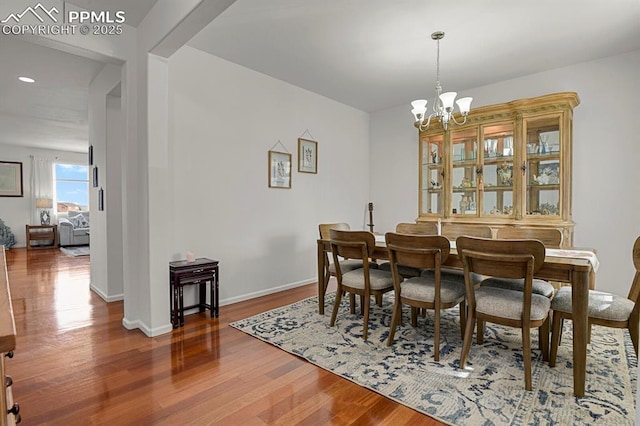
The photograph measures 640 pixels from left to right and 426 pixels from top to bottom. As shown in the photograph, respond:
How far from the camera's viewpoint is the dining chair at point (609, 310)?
1.94 metres

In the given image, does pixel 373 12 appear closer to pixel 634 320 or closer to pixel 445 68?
pixel 445 68

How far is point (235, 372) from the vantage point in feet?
7.05

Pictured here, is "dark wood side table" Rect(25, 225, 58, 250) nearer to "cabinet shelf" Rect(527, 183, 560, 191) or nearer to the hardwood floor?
the hardwood floor

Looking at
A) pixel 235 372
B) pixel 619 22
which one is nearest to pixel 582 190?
pixel 619 22

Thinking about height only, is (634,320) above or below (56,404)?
above

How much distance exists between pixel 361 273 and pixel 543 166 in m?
2.58

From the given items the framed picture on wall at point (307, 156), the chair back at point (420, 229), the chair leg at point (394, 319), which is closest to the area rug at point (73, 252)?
the framed picture on wall at point (307, 156)

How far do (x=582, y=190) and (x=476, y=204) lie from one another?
1085mm

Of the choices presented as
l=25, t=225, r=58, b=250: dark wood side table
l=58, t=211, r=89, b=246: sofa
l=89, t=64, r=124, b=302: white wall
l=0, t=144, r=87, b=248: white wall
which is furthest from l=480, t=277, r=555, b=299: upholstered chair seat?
l=0, t=144, r=87, b=248: white wall

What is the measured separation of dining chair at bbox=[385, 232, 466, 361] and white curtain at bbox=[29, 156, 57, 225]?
9.85m

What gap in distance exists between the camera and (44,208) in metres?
8.51

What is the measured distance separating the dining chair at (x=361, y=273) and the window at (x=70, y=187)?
9.57 m

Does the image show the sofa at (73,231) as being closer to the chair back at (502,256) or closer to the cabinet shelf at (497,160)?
the cabinet shelf at (497,160)

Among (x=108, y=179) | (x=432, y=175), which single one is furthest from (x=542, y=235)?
(x=108, y=179)
